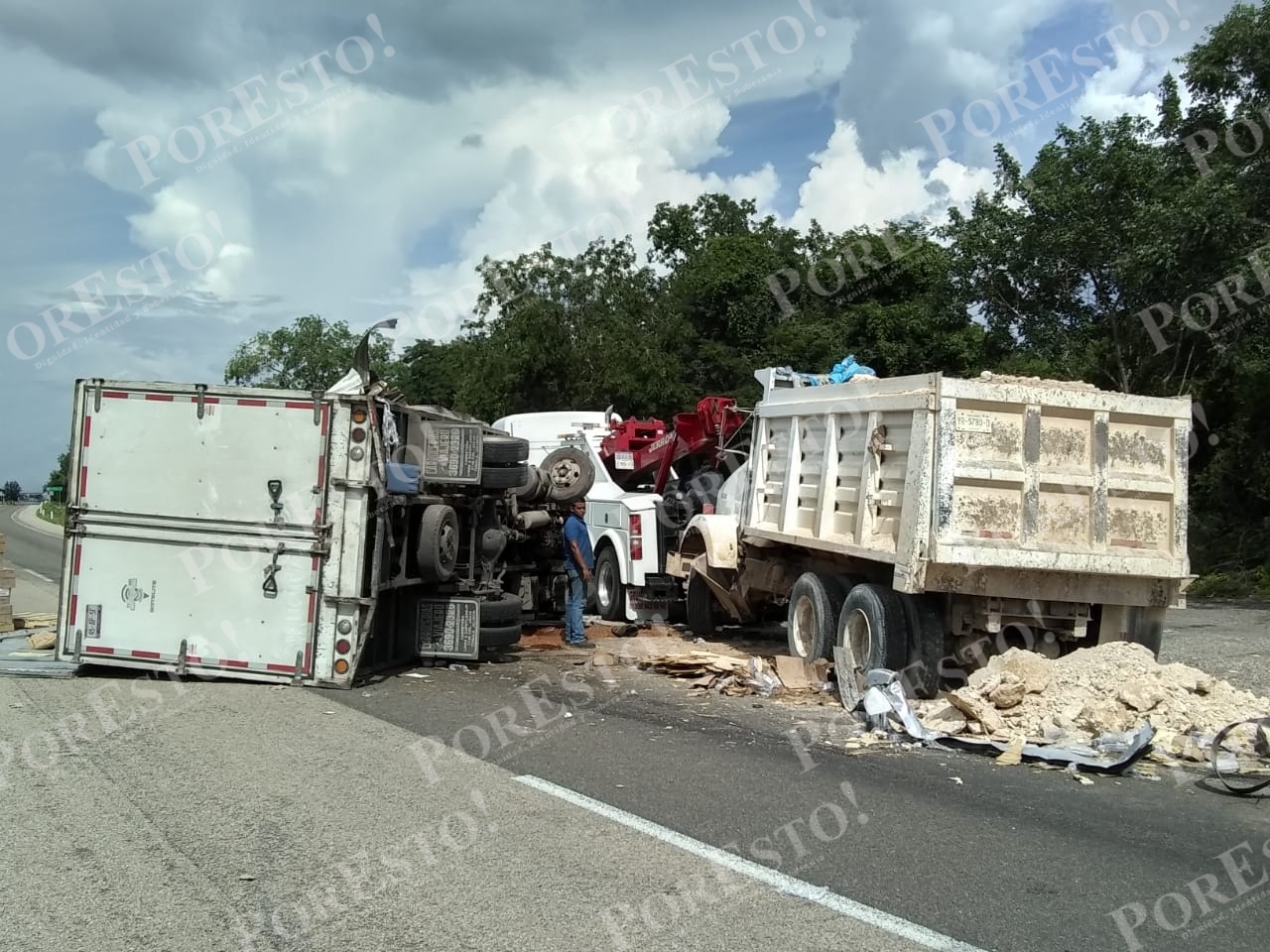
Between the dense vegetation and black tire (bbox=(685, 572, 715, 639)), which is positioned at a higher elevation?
the dense vegetation

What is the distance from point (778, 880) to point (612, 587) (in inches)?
373

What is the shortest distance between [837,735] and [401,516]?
160 inches

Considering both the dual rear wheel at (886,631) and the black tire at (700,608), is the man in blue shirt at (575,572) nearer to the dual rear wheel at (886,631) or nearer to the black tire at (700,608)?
the black tire at (700,608)

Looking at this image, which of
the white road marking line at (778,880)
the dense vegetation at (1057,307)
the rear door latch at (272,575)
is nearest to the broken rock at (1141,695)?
the white road marking line at (778,880)

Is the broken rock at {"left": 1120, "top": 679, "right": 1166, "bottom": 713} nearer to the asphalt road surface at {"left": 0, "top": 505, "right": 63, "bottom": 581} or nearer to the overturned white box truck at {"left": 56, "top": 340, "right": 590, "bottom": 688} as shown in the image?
the overturned white box truck at {"left": 56, "top": 340, "right": 590, "bottom": 688}

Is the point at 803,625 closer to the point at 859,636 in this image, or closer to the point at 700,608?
the point at 859,636

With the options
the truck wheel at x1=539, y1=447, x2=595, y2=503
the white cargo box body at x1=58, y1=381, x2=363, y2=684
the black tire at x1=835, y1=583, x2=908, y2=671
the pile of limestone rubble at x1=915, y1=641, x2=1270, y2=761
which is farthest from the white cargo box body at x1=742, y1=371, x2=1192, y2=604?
the truck wheel at x1=539, y1=447, x2=595, y2=503

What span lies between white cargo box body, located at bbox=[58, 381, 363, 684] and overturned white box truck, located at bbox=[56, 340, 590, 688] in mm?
11

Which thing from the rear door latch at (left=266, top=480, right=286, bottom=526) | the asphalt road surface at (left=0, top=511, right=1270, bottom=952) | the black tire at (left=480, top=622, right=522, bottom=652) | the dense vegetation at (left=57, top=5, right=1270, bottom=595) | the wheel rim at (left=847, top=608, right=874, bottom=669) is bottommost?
the asphalt road surface at (left=0, top=511, right=1270, bottom=952)

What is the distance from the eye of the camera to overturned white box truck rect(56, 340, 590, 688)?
9008 mm

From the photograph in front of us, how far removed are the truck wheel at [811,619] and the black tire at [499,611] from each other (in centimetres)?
258

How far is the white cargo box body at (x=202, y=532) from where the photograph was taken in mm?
9016

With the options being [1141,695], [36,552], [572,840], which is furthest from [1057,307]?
[36,552]

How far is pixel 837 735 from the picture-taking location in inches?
312
